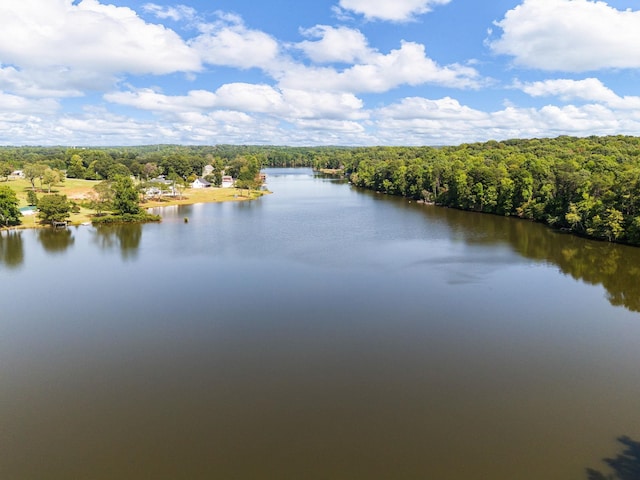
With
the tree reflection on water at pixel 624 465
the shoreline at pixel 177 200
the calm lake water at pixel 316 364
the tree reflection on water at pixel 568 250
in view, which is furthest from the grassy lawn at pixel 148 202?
the tree reflection on water at pixel 624 465

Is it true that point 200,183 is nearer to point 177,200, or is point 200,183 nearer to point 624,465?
point 177,200

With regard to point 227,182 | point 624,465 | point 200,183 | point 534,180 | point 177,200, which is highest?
point 534,180

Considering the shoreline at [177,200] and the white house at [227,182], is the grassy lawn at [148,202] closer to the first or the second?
the shoreline at [177,200]

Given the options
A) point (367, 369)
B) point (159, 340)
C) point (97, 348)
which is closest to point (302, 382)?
point (367, 369)

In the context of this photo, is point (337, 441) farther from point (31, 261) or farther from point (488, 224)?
point (488, 224)

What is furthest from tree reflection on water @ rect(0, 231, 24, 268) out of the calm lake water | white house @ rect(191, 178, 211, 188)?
white house @ rect(191, 178, 211, 188)

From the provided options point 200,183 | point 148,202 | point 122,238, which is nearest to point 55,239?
point 122,238

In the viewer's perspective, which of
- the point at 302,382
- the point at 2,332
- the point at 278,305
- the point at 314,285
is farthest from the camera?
the point at 314,285
